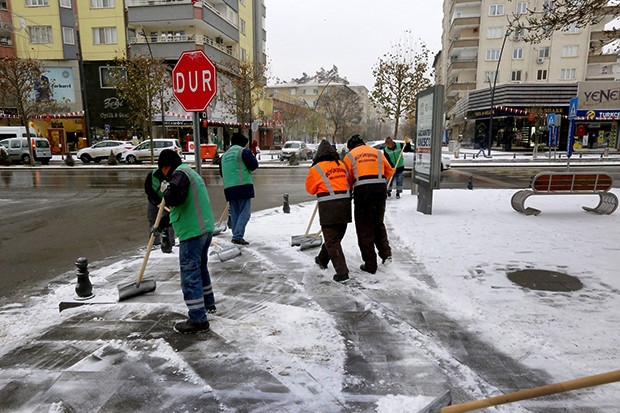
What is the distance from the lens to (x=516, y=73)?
154ft

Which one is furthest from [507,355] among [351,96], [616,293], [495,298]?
[351,96]

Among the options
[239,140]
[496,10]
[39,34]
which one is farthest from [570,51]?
[39,34]

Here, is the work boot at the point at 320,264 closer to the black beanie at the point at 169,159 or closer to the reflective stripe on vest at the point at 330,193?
the reflective stripe on vest at the point at 330,193

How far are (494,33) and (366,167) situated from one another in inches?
1984

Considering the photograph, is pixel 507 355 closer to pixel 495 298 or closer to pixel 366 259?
pixel 495 298

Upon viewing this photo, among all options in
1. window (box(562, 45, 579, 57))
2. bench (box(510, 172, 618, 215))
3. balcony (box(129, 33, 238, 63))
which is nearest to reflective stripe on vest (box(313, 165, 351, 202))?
bench (box(510, 172, 618, 215))

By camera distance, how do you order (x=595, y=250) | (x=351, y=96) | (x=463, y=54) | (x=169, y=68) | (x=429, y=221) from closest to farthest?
(x=595, y=250) < (x=429, y=221) < (x=169, y=68) < (x=463, y=54) < (x=351, y=96)

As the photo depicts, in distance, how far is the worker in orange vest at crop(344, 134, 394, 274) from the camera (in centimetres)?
527

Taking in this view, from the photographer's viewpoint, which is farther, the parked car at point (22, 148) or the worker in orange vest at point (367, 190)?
the parked car at point (22, 148)

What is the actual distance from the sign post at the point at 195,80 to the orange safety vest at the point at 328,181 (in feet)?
5.94

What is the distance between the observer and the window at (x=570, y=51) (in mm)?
44594

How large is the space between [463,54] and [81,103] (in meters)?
43.2

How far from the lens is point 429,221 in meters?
8.38

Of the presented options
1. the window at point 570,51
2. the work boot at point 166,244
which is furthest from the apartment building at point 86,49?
the window at point 570,51
